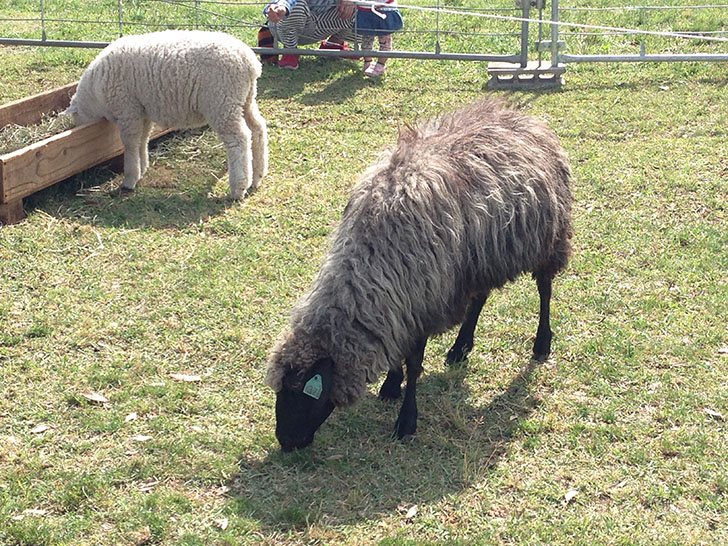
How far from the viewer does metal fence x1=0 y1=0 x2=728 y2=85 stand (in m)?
10.7

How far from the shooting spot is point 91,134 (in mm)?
7980

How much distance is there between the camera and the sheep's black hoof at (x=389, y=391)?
5.42 metres

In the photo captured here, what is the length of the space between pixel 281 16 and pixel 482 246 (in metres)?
6.17

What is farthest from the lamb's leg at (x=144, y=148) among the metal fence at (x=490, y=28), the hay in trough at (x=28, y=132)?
the metal fence at (x=490, y=28)

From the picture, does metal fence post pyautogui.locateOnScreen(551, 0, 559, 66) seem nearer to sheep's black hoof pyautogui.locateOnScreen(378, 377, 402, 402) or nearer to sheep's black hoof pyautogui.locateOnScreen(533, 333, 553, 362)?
sheep's black hoof pyautogui.locateOnScreen(533, 333, 553, 362)

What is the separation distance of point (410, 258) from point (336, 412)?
1121mm

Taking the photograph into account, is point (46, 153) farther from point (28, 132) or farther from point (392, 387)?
point (392, 387)

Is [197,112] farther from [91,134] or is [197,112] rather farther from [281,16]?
[281,16]

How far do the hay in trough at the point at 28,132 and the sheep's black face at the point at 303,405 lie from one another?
173 inches

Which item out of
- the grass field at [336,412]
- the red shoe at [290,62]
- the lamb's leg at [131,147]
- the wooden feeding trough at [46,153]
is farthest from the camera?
the red shoe at [290,62]

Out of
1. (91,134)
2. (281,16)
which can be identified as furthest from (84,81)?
(281,16)

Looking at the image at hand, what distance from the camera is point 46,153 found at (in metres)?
7.45

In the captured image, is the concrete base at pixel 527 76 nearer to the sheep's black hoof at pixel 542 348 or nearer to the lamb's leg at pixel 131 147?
the lamb's leg at pixel 131 147

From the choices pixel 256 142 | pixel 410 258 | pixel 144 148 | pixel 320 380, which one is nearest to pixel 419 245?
pixel 410 258
